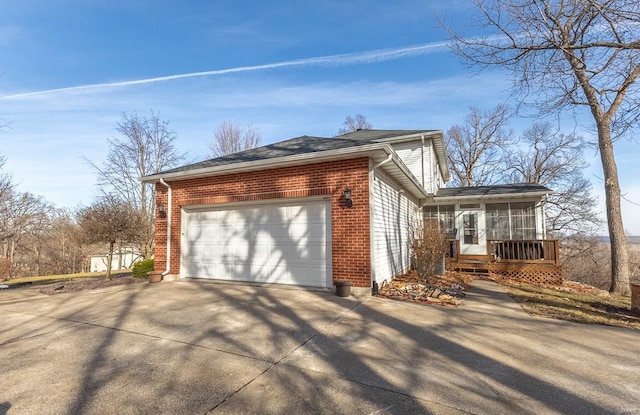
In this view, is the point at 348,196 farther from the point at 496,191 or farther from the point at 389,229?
the point at 496,191

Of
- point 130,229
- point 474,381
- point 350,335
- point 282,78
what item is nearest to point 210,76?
point 282,78

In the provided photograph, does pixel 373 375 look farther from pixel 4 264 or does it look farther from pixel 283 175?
pixel 4 264

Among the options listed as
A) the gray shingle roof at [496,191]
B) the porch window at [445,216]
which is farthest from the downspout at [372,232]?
the porch window at [445,216]

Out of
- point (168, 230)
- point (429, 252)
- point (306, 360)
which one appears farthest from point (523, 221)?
point (168, 230)

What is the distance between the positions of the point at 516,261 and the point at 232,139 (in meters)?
25.0

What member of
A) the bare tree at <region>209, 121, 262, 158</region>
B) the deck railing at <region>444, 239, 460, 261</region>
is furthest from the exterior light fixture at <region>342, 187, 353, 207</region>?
the bare tree at <region>209, 121, 262, 158</region>

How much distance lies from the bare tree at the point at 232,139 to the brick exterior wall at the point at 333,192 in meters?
21.2

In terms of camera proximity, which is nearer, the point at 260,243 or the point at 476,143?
the point at 260,243

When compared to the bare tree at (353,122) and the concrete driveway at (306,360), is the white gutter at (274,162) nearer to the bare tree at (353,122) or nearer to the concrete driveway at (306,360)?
the concrete driveway at (306,360)

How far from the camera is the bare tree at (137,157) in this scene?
790 inches

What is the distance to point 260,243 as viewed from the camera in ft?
25.4

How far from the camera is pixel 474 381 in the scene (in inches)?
114

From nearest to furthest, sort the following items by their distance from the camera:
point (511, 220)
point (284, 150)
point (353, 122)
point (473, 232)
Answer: point (284, 150) → point (511, 220) → point (473, 232) → point (353, 122)

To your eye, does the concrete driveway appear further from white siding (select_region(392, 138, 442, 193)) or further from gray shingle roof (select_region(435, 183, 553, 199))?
white siding (select_region(392, 138, 442, 193))
